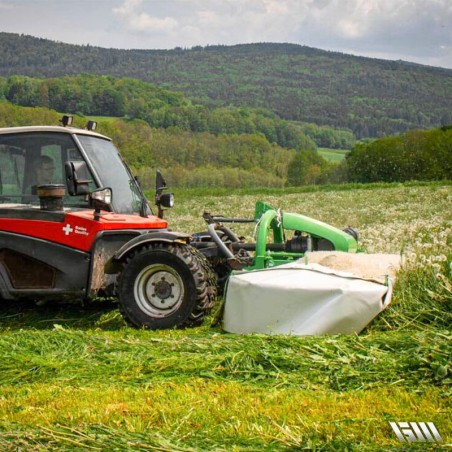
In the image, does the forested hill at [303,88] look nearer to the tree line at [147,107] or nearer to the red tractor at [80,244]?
the tree line at [147,107]

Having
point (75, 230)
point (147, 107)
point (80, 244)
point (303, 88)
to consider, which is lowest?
point (80, 244)

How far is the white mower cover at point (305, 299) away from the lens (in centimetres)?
646

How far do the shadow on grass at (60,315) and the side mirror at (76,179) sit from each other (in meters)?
1.39

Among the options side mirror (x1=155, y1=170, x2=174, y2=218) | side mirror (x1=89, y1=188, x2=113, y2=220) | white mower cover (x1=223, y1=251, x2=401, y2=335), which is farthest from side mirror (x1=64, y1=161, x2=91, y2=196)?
white mower cover (x1=223, y1=251, x2=401, y2=335)

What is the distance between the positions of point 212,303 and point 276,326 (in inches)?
38.6

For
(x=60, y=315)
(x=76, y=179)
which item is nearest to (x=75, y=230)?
(x=76, y=179)

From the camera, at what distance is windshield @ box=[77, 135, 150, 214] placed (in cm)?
777

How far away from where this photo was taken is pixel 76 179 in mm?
6902

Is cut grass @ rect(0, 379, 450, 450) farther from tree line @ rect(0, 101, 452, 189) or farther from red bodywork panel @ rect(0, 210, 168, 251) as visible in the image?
tree line @ rect(0, 101, 452, 189)

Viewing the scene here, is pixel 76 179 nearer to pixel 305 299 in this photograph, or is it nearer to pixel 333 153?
pixel 305 299

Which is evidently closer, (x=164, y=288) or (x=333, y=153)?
(x=164, y=288)

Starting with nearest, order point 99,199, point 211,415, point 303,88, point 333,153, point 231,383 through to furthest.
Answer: point 211,415
point 231,383
point 99,199
point 333,153
point 303,88

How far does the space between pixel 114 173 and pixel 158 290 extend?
1.46 meters

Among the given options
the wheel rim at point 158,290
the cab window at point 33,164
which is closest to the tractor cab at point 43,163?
the cab window at point 33,164
